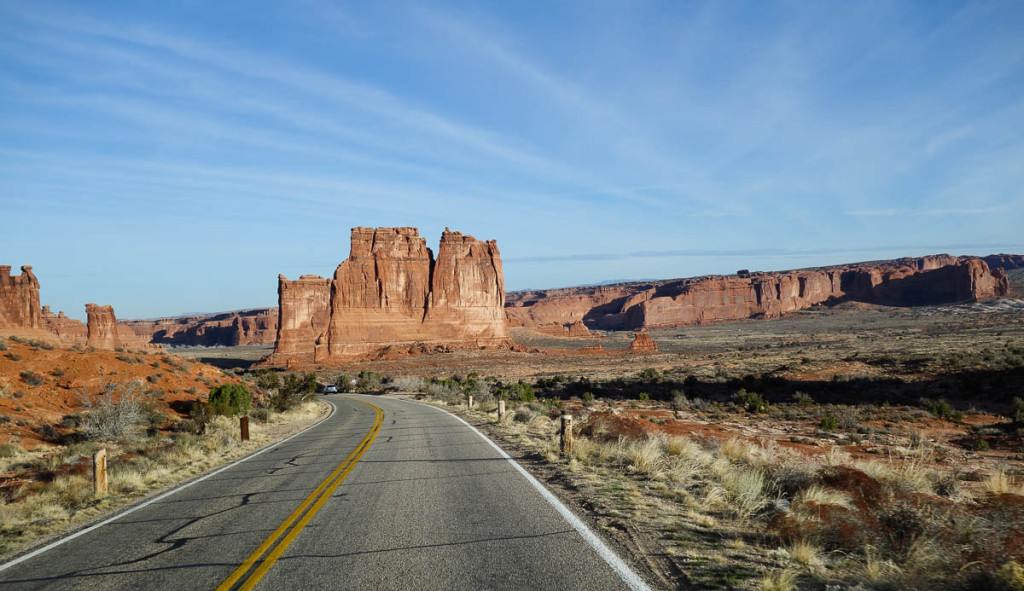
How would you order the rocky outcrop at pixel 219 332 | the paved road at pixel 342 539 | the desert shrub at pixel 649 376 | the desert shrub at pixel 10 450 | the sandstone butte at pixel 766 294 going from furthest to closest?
the rocky outcrop at pixel 219 332 → the sandstone butte at pixel 766 294 → the desert shrub at pixel 649 376 → the desert shrub at pixel 10 450 → the paved road at pixel 342 539

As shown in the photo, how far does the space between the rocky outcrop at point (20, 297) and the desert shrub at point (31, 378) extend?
53.9 m

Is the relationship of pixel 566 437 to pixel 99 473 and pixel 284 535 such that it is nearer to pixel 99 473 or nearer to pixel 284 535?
pixel 284 535

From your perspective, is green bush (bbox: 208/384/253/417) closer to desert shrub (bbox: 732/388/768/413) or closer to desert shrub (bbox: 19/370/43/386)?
desert shrub (bbox: 19/370/43/386)

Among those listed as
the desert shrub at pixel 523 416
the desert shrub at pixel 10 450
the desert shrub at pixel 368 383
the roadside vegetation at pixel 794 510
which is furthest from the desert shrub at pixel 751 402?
the desert shrub at pixel 368 383

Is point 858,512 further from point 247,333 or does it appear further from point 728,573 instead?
point 247,333

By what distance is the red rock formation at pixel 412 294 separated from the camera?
7931cm

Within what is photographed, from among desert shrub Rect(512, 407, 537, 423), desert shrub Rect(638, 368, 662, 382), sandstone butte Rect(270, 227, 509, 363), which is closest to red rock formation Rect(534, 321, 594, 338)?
sandstone butte Rect(270, 227, 509, 363)

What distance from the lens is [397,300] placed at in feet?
271

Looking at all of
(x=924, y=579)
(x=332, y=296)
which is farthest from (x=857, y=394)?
(x=332, y=296)

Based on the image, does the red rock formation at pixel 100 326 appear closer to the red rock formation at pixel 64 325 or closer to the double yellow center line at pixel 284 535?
the red rock formation at pixel 64 325

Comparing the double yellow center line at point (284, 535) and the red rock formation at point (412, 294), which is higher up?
the red rock formation at point (412, 294)

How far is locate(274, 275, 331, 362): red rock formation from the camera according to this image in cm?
8612

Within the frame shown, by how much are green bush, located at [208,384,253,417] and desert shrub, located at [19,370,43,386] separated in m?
5.51

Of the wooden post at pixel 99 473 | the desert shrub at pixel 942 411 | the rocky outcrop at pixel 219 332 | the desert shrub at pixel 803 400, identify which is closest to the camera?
the wooden post at pixel 99 473
